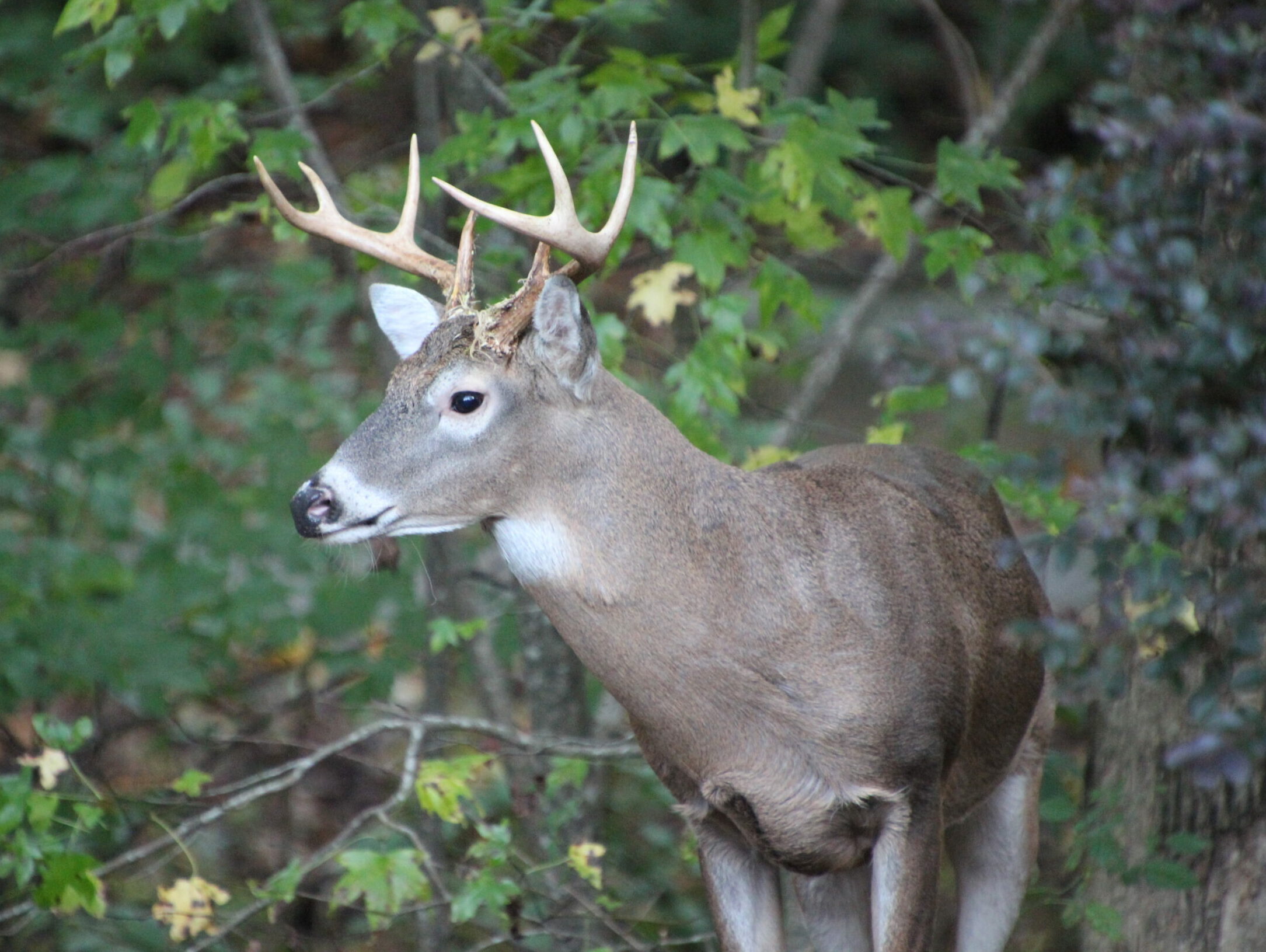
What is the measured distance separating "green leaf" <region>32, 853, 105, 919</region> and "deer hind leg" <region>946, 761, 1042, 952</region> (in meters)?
2.32

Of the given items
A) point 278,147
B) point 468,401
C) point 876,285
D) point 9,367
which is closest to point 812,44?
point 876,285

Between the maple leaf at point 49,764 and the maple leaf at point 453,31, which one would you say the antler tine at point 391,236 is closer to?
the maple leaf at point 453,31

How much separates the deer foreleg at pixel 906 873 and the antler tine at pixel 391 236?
65.1 inches

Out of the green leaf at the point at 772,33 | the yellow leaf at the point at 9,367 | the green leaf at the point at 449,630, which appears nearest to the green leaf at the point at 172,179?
the green leaf at the point at 449,630

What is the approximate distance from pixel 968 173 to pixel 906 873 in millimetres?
1920

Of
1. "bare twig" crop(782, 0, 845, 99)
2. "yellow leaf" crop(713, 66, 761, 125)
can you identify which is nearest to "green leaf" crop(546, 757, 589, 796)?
"yellow leaf" crop(713, 66, 761, 125)

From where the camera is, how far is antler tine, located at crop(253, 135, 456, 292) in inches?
151

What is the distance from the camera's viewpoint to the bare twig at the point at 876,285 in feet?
18.5

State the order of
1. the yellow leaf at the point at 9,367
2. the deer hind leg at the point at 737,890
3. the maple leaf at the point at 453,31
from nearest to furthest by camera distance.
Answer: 1. the deer hind leg at the point at 737,890
2. the maple leaf at the point at 453,31
3. the yellow leaf at the point at 9,367

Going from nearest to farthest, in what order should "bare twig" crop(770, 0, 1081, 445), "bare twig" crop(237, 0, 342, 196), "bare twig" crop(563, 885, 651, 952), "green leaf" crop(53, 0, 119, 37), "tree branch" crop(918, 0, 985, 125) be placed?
"green leaf" crop(53, 0, 119, 37) < "bare twig" crop(563, 885, 651, 952) < "bare twig" crop(237, 0, 342, 196) < "bare twig" crop(770, 0, 1081, 445) < "tree branch" crop(918, 0, 985, 125)

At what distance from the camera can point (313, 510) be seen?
339cm

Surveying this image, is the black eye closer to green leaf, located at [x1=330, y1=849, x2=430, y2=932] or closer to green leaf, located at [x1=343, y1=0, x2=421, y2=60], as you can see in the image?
green leaf, located at [x1=330, y1=849, x2=430, y2=932]

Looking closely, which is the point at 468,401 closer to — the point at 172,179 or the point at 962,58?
the point at 172,179

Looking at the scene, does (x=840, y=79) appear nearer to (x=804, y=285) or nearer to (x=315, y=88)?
(x=315, y=88)
